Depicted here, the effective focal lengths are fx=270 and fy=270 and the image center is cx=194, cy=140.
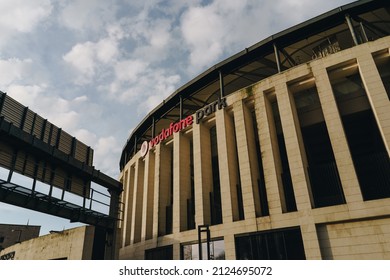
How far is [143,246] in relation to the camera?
95.7 feet

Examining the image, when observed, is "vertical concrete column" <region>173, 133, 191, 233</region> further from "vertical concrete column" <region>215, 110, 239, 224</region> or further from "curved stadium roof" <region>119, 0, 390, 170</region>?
"vertical concrete column" <region>215, 110, 239, 224</region>

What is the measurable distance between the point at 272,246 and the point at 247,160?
684 cm

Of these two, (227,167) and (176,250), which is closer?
(227,167)

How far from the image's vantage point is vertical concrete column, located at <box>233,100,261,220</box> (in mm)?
21245

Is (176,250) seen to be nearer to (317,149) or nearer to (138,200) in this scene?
(138,200)

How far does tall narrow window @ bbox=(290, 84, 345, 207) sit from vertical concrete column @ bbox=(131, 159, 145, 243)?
2073cm

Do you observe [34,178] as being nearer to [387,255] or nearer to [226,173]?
[226,173]

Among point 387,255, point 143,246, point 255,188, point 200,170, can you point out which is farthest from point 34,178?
point 387,255

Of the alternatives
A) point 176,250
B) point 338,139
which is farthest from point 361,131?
point 176,250

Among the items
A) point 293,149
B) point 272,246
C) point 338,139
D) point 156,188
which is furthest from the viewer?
point 156,188

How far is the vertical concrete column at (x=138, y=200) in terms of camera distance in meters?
32.5

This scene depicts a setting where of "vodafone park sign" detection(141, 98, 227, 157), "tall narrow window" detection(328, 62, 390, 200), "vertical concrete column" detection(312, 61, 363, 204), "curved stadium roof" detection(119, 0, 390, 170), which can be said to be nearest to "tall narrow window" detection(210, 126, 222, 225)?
"vodafone park sign" detection(141, 98, 227, 157)

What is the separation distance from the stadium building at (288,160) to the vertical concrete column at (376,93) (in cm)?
7

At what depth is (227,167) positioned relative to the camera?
77.5ft
